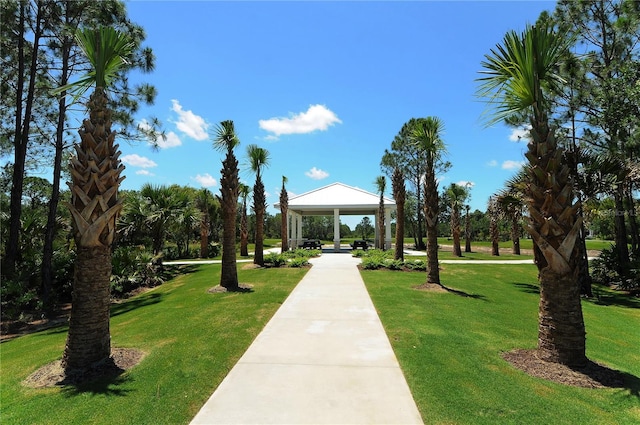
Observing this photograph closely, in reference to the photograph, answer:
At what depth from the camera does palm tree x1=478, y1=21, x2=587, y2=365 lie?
15.9ft

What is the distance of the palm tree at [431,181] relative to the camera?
1140cm

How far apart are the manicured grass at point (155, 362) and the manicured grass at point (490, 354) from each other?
8.15 ft

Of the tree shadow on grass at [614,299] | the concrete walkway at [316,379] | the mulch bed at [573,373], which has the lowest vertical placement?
the tree shadow on grass at [614,299]

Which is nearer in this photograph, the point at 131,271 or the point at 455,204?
the point at 131,271

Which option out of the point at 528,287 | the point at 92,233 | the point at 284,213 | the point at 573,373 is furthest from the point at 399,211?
the point at 92,233

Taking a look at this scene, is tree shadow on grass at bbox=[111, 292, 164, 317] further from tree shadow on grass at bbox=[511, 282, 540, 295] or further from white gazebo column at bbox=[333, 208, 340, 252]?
white gazebo column at bbox=[333, 208, 340, 252]

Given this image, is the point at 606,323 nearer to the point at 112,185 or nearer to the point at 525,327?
the point at 525,327

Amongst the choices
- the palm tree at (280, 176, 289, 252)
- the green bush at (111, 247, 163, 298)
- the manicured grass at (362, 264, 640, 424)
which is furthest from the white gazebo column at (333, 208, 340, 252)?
the manicured grass at (362, 264, 640, 424)

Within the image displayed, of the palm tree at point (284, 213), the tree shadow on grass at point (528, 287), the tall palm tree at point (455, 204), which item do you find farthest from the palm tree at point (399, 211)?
the tall palm tree at point (455, 204)

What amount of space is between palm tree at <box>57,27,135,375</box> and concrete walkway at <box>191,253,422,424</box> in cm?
221

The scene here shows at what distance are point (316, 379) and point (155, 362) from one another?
256 centimetres

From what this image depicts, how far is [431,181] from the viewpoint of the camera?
11906 millimetres

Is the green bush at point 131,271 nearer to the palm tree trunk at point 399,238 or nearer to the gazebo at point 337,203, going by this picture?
the palm tree trunk at point 399,238

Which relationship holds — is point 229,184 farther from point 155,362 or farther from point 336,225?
point 336,225
